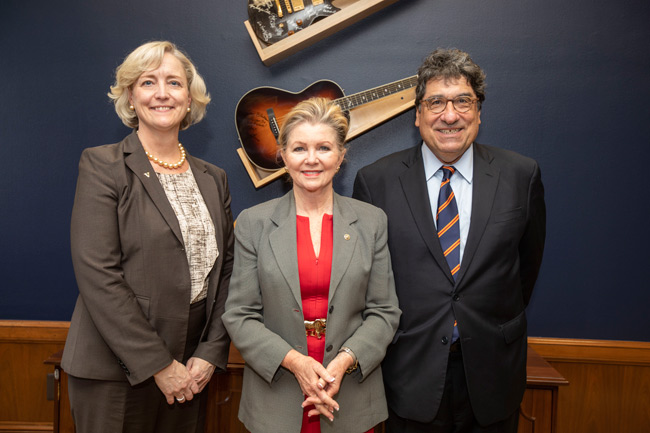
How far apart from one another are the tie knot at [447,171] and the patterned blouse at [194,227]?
2.81ft

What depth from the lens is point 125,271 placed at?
1461 millimetres

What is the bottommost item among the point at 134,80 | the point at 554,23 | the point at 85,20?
the point at 134,80

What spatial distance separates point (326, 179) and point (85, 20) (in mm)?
1896

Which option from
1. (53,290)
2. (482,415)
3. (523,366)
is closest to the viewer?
(482,415)

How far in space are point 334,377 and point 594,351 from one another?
1.77m

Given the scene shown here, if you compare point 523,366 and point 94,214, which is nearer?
point 94,214

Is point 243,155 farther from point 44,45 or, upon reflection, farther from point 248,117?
point 44,45

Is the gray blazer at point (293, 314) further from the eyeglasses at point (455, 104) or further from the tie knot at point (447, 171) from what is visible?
the eyeglasses at point (455, 104)

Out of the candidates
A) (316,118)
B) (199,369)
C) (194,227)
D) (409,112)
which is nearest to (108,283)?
(194,227)

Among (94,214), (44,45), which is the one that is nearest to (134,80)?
(94,214)

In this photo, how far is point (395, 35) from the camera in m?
2.39

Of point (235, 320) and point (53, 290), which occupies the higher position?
point (235, 320)

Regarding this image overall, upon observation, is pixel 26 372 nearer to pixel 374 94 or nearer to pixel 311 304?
pixel 311 304

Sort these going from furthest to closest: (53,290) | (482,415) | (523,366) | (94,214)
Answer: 1. (53,290)
2. (523,366)
3. (482,415)
4. (94,214)
